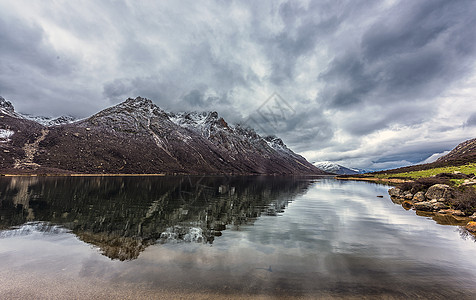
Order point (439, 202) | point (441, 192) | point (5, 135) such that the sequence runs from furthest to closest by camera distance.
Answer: point (5, 135), point (441, 192), point (439, 202)

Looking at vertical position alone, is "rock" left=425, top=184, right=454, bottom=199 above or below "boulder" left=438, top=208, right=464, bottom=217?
above

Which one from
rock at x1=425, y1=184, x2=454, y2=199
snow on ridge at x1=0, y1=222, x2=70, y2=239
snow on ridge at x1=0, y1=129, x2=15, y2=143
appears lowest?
snow on ridge at x1=0, y1=222, x2=70, y2=239

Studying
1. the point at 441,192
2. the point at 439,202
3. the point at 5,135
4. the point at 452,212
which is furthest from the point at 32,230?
the point at 5,135

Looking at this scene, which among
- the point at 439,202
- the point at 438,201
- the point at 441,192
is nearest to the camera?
the point at 439,202

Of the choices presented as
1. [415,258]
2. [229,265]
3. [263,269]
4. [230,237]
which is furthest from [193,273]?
[415,258]

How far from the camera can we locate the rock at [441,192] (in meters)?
32.6

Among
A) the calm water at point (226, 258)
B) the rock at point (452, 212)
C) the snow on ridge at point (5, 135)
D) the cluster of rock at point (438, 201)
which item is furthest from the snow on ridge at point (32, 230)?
the snow on ridge at point (5, 135)

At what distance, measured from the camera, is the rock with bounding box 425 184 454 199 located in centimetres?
3258

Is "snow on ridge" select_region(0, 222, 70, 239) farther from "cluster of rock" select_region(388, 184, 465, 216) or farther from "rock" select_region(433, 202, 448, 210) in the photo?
"rock" select_region(433, 202, 448, 210)

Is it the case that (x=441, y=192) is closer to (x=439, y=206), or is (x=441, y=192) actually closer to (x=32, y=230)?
(x=439, y=206)

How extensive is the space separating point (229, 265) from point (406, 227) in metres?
21.0

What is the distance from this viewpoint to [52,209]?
26906 millimetres

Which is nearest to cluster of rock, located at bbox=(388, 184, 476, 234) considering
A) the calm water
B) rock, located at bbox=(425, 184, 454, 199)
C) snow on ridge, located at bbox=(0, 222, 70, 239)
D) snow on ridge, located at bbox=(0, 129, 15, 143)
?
rock, located at bbox=(425, 184, 454, 199)

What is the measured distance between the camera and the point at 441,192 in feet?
110
